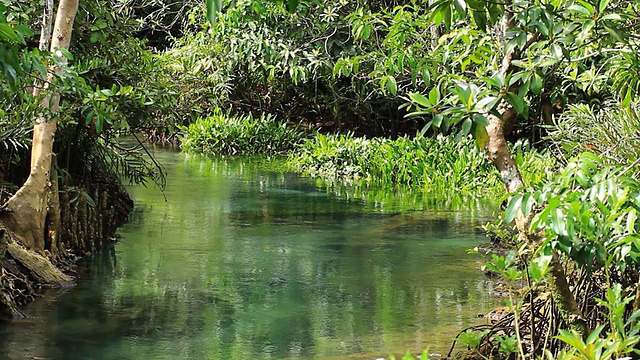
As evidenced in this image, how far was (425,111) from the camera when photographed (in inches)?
128

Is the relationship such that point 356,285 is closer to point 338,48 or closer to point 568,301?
point 568,301

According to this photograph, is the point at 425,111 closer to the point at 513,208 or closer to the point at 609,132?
the point at 513,208

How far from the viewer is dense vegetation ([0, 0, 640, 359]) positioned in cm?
340

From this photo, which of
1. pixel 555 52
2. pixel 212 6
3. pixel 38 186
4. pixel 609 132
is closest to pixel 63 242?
pixel 38 186

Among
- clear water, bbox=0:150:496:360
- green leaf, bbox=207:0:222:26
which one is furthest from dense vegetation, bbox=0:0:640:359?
clear water, bbox=0:150:496:360

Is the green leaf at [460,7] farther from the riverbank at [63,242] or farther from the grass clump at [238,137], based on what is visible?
the grass clump at [238,137]

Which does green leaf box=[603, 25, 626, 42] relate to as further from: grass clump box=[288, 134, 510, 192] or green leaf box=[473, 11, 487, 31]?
grass clump box=[288, 134, 510, 192]

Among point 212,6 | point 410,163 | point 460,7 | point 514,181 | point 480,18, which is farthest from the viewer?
point 410,163

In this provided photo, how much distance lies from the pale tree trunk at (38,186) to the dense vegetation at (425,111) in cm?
6

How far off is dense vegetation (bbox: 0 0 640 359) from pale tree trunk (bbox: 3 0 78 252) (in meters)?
0.06

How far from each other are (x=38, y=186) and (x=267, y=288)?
196 cm

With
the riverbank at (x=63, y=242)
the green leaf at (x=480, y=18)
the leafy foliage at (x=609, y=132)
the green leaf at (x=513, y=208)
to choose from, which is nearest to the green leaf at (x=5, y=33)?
the green leaf at (x=480, y=18)

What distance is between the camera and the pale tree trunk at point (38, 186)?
6.89m

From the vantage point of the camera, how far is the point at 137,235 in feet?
30.7
